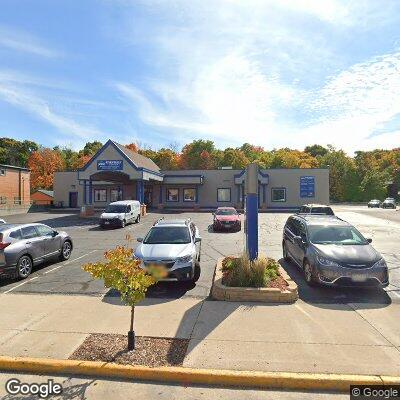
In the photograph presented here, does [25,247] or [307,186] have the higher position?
[307,186]

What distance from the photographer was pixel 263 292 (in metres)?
7.79

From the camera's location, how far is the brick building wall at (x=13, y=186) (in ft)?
129

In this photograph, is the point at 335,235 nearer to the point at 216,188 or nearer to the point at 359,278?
the point at 359,278

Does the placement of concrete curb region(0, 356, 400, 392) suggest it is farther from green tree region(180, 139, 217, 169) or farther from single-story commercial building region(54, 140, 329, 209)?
green tree region(180, 139, 217, 169)

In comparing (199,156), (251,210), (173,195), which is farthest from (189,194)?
(199,156)

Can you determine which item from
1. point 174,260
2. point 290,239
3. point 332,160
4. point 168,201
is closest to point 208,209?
point 168,201

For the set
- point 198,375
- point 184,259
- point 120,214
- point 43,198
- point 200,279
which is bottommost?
point 198,375

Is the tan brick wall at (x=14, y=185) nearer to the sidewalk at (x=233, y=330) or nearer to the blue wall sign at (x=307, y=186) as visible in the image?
the blue wall sign at (x=307, y=186)

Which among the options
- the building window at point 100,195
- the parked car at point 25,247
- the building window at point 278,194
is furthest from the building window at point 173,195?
the parked car at point 25,247

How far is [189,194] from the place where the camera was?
41.7m

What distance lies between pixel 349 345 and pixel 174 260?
454 centimetres

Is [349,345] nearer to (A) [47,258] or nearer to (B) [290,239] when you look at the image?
(B) [290,239]

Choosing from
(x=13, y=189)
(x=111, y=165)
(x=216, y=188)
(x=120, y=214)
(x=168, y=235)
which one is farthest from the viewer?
(x=13, y=189)

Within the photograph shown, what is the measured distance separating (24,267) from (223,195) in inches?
1269
